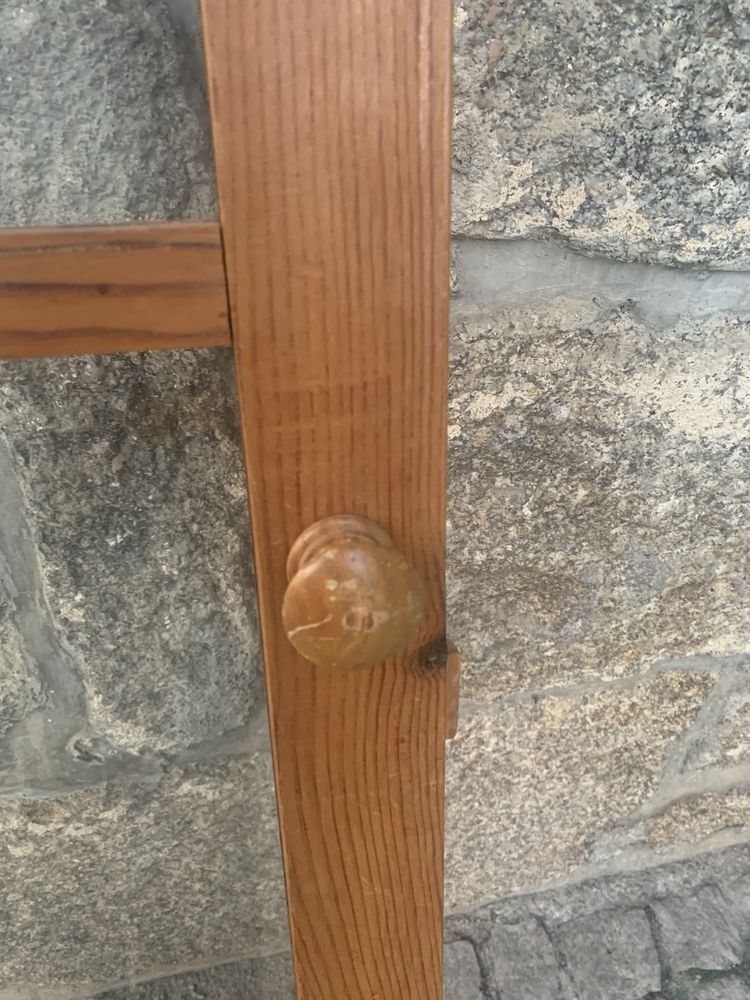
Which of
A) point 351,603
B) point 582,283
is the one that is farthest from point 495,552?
point 351,603

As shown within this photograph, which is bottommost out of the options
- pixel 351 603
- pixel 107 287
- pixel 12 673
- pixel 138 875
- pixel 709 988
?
pixel 709 988

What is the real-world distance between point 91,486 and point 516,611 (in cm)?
32

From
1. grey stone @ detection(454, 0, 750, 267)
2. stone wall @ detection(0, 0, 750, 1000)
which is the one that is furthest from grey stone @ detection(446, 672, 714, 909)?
grey stone @ detection(454, 0, 750, 267)

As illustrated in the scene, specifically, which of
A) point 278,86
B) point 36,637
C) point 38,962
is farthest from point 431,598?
point 38,962

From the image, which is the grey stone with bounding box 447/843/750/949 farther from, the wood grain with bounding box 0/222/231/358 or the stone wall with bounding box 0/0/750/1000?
the wood grain with bounding box 0/222/231/358

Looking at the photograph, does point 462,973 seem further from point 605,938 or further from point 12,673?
point 12,673

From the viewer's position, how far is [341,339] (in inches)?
11.1

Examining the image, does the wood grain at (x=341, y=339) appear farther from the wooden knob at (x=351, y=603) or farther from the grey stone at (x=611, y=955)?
the grey stone at (x=611, y=955)

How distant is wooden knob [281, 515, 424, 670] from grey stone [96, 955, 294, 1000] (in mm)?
541

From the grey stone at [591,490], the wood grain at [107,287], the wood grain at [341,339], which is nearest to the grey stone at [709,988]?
the grey stone at [591,490]

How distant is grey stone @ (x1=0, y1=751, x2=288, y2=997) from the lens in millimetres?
585

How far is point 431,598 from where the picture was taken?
0.33 meters

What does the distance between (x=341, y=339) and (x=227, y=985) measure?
64 cm

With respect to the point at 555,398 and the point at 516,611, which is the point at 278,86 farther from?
the point at 516,611
